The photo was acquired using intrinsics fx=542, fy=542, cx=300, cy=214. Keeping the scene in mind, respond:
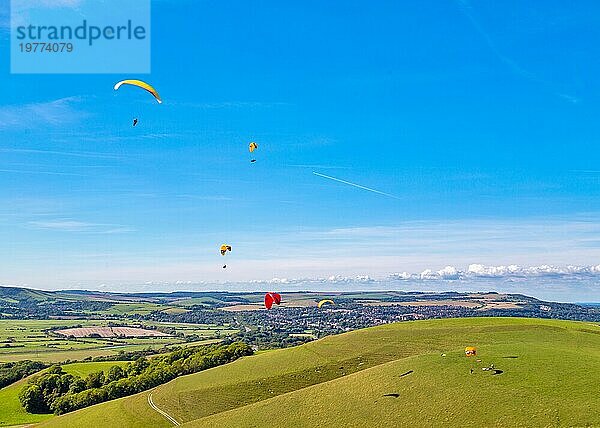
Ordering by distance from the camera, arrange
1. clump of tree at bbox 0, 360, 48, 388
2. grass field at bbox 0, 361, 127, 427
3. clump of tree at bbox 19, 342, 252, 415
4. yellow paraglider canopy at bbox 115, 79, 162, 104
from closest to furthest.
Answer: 1. yellow paraglider canopy at bbox 115, 79, 162, 104
2. grass field at bbox 0, 361, 127, 427
3. clump of tree at bbox 19, 342, 252, 415
4. clump of tree at bbox 0, 360, 48, 388

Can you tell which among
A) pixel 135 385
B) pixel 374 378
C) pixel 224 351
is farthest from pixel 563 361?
pixel 135 385

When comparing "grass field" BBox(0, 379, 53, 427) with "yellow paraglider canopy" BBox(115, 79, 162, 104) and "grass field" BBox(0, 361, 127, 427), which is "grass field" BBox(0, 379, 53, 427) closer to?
"grass field" BBox(0, 361, 127, 427)

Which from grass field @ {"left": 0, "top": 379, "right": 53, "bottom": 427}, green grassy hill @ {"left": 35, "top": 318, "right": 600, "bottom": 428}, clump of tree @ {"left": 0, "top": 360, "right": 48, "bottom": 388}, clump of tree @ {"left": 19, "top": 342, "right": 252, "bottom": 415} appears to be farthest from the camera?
clump of tree @ {"left": 0, "top": 360, "right": 48, "bottom": 388}

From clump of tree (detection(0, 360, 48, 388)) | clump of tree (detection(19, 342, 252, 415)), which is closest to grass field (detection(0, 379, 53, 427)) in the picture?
clump of tree (detection(19, 342, 252, 415))

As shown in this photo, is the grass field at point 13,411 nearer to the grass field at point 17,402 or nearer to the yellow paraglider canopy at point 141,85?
the grass field at point 17,402

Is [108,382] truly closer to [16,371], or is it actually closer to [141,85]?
[16,371]

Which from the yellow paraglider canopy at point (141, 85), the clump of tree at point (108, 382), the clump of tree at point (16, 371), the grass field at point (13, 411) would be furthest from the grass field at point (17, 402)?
the yellow paraglider canopy at point (141, 85)

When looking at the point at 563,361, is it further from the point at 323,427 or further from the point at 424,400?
the point at 323,427
